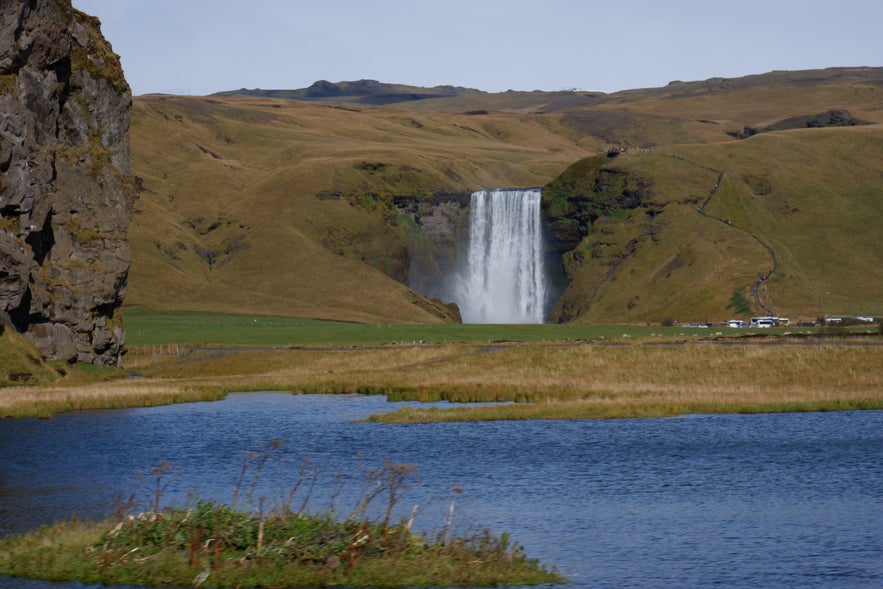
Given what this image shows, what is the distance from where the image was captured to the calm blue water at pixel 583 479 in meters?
30.7

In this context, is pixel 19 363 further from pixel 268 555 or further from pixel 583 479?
pixel 268 555

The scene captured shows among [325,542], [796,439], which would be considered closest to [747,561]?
[325,542]

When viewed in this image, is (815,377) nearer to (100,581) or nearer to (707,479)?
(707,479)

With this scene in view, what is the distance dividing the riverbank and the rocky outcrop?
565cm

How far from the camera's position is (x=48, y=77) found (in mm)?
95625

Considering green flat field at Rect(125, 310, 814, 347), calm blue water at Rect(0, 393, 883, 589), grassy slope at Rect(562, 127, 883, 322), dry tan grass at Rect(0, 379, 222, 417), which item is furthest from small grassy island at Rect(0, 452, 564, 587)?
grassy slope at Rect(562, 127, 883, 322)

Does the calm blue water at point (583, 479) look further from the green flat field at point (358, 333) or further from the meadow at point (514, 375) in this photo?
the green flat field at point (358, 333)

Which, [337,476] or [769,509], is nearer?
[769,509]

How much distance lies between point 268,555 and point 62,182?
7996 cm

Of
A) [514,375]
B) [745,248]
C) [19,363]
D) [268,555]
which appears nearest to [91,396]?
[19,363]

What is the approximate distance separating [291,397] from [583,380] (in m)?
19.3

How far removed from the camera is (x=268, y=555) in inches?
1088

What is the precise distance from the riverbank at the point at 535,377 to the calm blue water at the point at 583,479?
3356 mm

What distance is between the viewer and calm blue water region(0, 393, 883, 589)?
1209 inches
